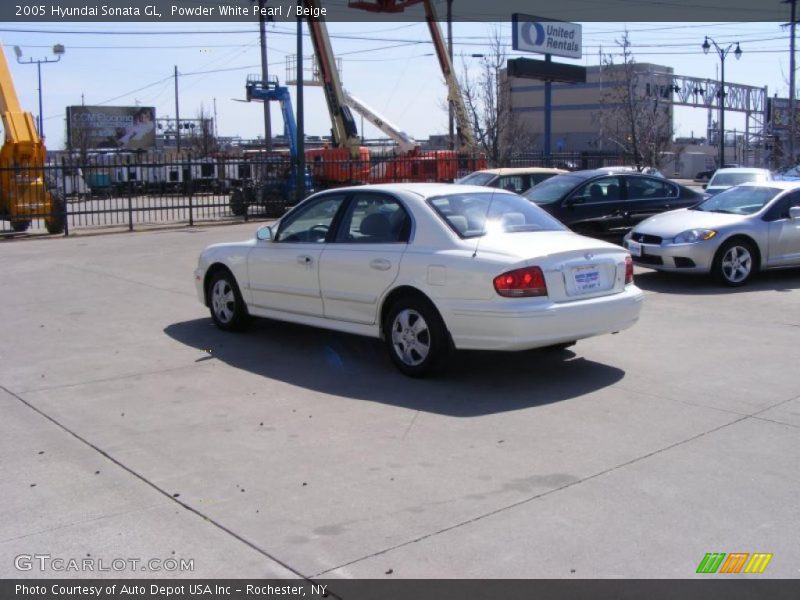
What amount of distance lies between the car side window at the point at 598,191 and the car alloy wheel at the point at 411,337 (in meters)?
7.79

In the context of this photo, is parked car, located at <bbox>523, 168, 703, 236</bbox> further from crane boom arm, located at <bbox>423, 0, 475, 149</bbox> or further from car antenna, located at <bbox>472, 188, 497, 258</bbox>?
crane boom arm, located at <bbox>423, 0, 475, 149</bbox>

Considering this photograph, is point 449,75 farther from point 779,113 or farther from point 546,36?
point 779,113

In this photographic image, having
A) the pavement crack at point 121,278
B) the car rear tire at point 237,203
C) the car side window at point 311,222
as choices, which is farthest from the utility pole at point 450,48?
the car side window at point 311,222

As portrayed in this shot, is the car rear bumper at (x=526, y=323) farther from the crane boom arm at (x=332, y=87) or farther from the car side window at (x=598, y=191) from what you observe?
the crane boom arm at (x=332, y=87)

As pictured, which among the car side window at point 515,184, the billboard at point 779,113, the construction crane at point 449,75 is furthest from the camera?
the billboard at point 779,113

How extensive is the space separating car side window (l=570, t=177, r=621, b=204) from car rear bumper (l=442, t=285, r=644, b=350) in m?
7.59

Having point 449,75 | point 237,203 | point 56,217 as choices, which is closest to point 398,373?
point 56,217

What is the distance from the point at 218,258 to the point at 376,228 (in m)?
2.26

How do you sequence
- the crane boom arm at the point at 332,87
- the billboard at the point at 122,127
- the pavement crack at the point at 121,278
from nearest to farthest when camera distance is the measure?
the pavement crack at the point at 121,278, the crane boom arm at the point at 332,87, the billboard at the point at 122,127

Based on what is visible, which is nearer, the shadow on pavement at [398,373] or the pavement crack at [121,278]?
the shadow on pavement at [398,373]

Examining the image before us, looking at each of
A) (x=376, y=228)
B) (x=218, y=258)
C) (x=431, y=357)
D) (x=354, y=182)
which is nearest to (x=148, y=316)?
(x=218, y=258)

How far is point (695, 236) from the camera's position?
39.2ft

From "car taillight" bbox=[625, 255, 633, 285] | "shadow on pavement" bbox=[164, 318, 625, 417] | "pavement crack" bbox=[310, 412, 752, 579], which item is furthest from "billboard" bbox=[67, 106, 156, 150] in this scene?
"pavement crack" bbox=[310, 412, 752, 579]

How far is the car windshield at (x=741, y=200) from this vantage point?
492 inches
